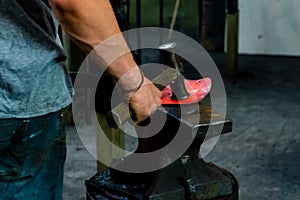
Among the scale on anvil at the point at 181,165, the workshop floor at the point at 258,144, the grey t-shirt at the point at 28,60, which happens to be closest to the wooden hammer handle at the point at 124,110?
the scale on anvil at the point at 181,165

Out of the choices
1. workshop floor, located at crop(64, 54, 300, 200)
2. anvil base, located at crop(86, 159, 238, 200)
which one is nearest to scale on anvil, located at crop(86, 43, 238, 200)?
anvil base, located at crop(86, 159, 238, 200)

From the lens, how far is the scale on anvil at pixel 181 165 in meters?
1.27

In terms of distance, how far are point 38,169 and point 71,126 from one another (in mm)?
2203

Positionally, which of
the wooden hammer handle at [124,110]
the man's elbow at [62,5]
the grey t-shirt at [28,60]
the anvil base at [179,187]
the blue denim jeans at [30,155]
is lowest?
the anvil base at [179,187]

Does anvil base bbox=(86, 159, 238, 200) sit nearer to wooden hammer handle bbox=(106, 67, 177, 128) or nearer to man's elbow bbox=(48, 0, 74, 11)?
wooden hammer handle bbox=(106, 67, 177, 128)

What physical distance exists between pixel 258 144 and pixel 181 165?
1901 mm

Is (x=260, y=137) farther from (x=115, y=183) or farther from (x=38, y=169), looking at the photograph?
(x=38, y=169)

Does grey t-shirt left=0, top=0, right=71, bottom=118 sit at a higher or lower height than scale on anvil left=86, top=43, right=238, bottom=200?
higher

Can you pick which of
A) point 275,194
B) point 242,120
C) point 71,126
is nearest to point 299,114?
point 242,120

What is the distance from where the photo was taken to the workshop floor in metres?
2.69

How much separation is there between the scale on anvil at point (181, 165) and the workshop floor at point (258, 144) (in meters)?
1.25

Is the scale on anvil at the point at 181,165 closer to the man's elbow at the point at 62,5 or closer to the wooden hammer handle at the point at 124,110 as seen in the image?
the wooden hammer handle at the point at 124,110

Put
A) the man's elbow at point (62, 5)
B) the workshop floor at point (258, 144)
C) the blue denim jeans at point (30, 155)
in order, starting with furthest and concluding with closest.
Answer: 1. the workshop floor at point (258, 144)
2. the blue denim jeans at point (30, 155)
3. the man's elbow at point (62, 5)

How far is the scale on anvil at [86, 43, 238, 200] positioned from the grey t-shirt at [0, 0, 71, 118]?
24 centimetres
